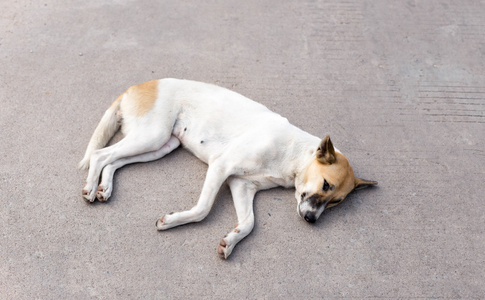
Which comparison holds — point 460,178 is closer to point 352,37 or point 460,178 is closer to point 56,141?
point 352,37

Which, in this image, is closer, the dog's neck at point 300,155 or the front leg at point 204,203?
the front leg at point 204,203

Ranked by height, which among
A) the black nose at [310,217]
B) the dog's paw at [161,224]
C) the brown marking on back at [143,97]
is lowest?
the black nose at [310,217]

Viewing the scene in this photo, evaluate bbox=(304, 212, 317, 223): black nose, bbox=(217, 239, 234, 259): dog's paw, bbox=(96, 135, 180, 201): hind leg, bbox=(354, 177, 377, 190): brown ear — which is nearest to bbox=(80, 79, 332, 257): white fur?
bbox=(96, 135, 180, 201): hind leg

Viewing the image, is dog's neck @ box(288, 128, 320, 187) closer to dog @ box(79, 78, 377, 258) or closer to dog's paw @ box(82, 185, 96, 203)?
dog @ box(79, 78, 377, 258)

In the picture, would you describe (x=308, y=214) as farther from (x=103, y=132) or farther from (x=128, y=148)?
(x=103, y=132)

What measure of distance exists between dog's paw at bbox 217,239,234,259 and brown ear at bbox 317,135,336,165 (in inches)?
36.2

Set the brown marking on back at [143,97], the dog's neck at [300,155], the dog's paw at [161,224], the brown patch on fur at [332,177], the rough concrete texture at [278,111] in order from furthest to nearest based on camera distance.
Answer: the brown marking on back at [143,97], the dog's neck at [300,155], the brown patch on fur at [332,177], the dog's paw at [161,224], the rough concrete texture at [278,111]

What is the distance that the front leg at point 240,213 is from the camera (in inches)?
117

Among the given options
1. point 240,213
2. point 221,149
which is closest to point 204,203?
point 240,213

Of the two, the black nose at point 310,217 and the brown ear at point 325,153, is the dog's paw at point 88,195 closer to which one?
the black nose at point 310,217

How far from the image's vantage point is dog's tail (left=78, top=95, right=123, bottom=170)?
3409 millimetres

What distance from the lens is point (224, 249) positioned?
2.94 metres

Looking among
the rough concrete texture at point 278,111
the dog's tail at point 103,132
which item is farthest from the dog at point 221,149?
the rough concrete texture at point 278,111

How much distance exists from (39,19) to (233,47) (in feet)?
7.15
